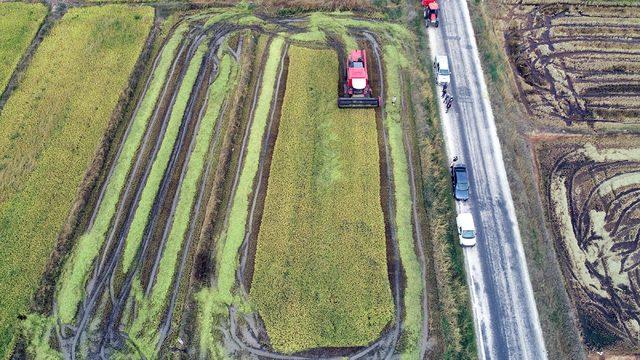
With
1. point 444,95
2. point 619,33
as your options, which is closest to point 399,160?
point 444,95

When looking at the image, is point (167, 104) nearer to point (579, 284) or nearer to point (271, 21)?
point (271, 21)

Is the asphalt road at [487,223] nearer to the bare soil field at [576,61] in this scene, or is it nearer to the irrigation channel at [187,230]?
the irrigation channel at [187,230]

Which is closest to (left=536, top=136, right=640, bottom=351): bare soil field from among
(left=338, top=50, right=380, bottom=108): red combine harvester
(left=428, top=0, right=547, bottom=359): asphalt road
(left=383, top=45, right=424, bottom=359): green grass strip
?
(left=428, top=0, right=547, bottom=359): asphalt road

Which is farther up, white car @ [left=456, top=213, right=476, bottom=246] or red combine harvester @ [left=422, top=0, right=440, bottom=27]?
red combine harvester @ [left=422, top=0, right=440, bottom=27]

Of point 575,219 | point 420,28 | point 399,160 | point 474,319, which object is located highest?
point 420,28

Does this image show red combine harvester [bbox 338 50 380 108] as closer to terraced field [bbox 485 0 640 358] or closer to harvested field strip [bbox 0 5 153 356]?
terraced field [bbox 485 0 640 358]

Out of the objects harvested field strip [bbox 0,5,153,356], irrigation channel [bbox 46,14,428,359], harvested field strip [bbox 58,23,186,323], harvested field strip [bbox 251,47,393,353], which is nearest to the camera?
irrigation channel [bbox 46,14,428,359]

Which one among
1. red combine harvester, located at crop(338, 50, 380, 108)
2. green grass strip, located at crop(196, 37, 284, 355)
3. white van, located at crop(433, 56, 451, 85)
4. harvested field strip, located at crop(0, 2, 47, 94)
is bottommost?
green grass strip, located at crop(196, 37, 284, 355)
